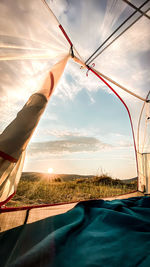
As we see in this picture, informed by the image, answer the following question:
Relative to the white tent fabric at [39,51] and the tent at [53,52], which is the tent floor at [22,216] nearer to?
the tent at [53,52]

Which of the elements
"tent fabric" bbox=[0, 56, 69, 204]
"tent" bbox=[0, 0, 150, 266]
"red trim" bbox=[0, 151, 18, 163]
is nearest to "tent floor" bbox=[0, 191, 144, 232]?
"tent" bbox=[0, 0, 150, 266]

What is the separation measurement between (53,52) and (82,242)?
177 cm

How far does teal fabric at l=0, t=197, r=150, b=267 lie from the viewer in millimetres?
630

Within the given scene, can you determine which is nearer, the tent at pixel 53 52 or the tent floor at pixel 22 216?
the tent at pixel 53 52

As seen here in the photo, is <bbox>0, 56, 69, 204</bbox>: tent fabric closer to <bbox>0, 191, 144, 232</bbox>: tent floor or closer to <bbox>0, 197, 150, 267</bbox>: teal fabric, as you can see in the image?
<bbox>0, 191, 144, 232</bbox>: tent floor

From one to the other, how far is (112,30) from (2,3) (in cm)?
126

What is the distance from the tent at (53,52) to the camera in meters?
0.96

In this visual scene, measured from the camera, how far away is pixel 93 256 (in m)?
0.68

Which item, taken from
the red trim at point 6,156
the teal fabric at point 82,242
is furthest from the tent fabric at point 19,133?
the teal fabric at point 82,242

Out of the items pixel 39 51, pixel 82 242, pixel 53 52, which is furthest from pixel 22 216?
pixel 53 52

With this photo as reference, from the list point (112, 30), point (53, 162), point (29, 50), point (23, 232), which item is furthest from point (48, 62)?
point (53, 162)

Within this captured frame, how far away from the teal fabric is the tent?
0.01 meters

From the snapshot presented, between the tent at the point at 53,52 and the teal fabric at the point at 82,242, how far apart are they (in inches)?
0.6

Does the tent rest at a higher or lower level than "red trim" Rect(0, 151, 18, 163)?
higher
